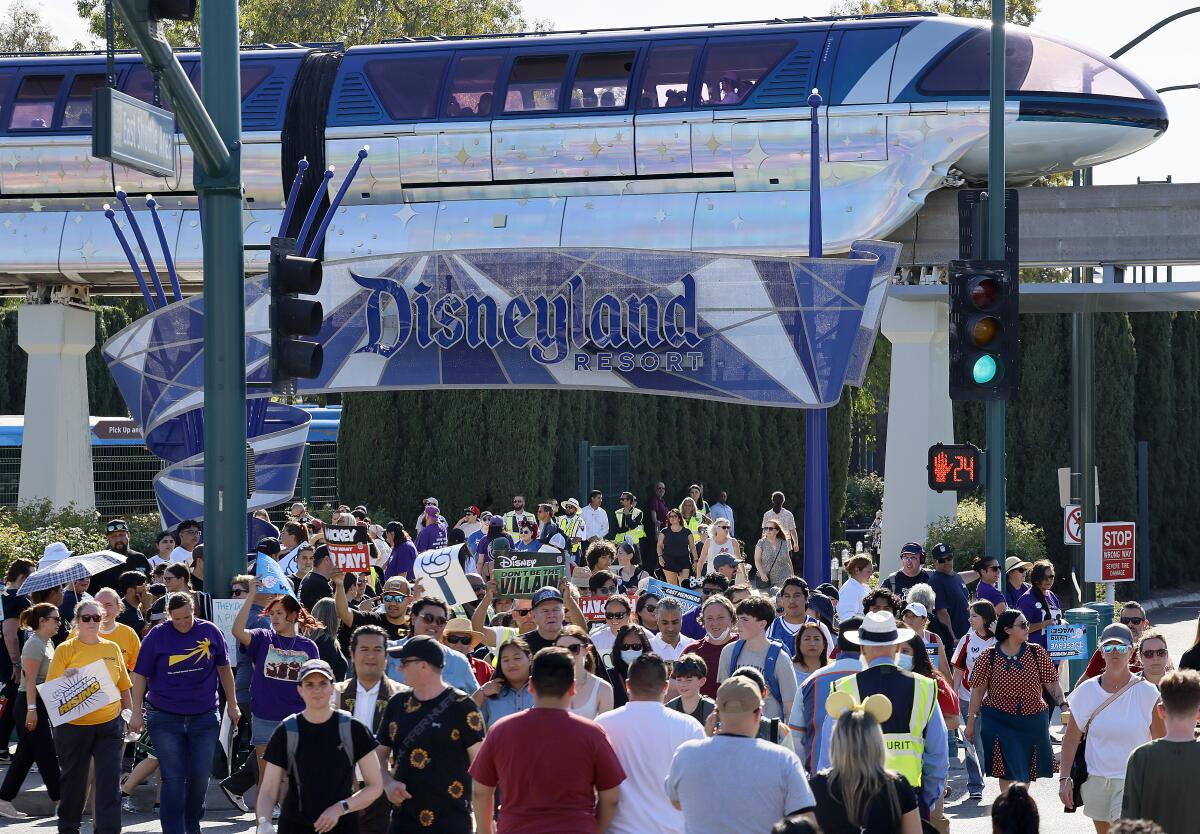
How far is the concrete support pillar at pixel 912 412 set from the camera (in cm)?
2242

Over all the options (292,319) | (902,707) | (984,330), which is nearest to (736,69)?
(984,330)

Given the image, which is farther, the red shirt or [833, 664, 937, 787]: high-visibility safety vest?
[833, 664, 937, 787]: high-visibility safety vest

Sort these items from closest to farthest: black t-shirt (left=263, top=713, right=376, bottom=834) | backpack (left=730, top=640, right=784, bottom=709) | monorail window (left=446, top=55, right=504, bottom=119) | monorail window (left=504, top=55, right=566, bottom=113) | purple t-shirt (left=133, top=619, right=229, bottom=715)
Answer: black t-shirt (left=263, top=713, right=376, bottom=834)
backpack (left=730, top=640, right=784, bottom=709)
purple t-shirt (left=133, top=619, right=229, bottom=715)
monorail window (left=504, top=55, right=566, bottom=113)
monorail window (left=446, top=55, right=504, bottom=119)

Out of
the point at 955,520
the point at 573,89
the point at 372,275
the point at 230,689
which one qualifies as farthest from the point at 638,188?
the point at 230,689

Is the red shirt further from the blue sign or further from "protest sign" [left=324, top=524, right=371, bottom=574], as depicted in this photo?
the blue sign

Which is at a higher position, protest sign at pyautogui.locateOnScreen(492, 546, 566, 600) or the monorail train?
the monorail train

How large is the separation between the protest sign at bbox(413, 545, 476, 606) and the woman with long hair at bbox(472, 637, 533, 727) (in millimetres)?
4415

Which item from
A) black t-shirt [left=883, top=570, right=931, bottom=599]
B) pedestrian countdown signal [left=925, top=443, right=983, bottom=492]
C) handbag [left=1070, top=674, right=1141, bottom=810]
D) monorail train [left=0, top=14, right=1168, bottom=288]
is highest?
monorail train [left=0, top=14, right=1168, bottom=288]

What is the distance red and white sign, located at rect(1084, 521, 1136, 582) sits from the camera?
63.2ft

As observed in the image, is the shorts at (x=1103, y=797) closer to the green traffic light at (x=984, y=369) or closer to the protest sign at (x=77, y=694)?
the green traffic light at (x=984, y=369)

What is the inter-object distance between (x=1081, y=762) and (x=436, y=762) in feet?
13.5

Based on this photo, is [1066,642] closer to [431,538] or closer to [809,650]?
[809,650]

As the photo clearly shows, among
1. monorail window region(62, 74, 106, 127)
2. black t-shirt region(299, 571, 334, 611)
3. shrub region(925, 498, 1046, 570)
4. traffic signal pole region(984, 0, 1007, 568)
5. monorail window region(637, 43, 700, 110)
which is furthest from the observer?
monorail window region(62, 74, 106, 127)

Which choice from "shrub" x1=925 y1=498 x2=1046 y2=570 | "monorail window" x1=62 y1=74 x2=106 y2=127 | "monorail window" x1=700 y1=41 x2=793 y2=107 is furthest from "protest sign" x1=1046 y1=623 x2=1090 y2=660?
"monorail window" x1=62 y1=74 x2=106 y2=127
